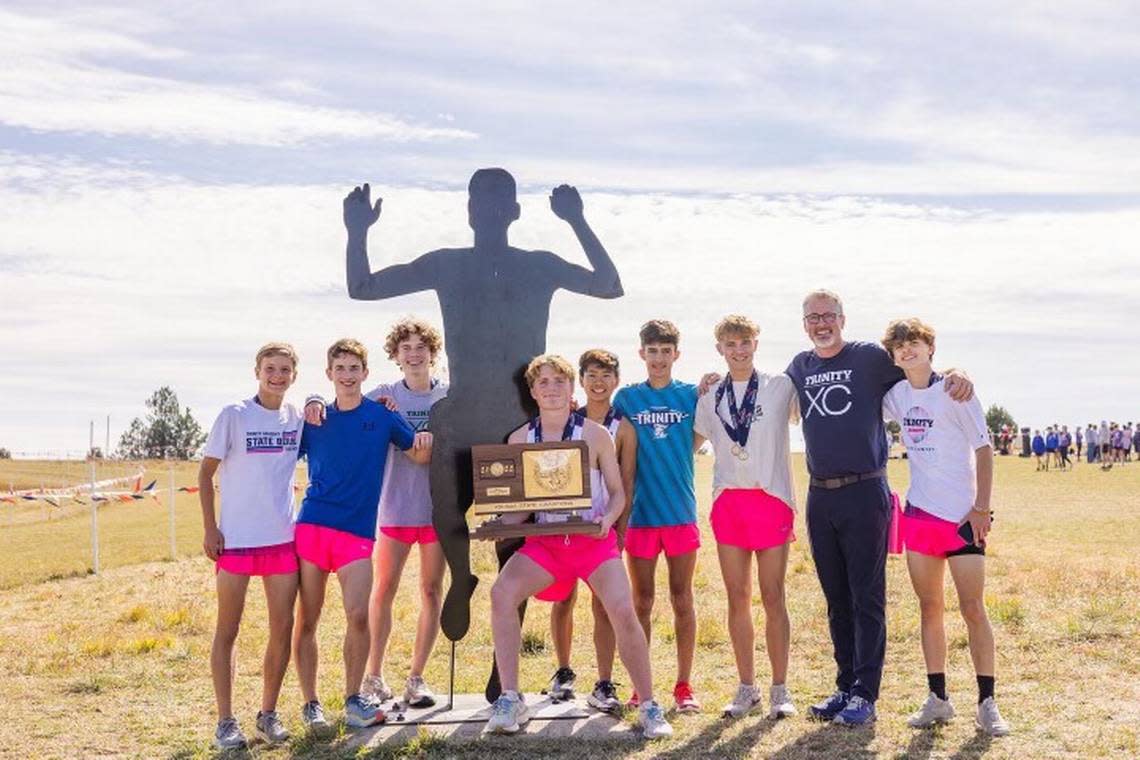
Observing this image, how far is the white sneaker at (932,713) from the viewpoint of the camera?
21.8 feet

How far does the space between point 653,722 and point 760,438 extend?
5.13 ft

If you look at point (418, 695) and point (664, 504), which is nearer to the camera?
point (664, 504)

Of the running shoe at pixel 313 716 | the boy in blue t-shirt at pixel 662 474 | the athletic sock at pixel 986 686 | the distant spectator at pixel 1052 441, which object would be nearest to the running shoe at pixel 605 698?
the boy in blue t-shirt at pixel 662 474

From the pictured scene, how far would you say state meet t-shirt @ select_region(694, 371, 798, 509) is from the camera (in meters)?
6.50

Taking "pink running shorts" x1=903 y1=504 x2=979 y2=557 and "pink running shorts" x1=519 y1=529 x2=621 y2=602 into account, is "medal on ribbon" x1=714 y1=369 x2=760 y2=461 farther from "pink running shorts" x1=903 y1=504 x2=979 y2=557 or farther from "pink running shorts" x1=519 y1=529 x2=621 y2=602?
"pink running shorts" x1=903 y1=504 x2=979 y2=557

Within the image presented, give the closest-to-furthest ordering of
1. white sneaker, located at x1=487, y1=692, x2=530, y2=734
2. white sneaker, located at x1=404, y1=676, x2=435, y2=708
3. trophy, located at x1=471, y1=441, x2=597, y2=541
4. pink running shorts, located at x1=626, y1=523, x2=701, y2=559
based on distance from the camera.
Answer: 1. trophy, located at x1=471, y1=441, x2=597, y2=541
2. white sneaker, located at x1=487, y1=692, x2=530, y2=734
3. pink running shorts, located at x1=626, y1=523, x2=701, y2=559
4. white sneaker, located at x1=404, y1=676, x2=435, y2=708

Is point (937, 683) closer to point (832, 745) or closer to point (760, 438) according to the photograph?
point (832, 745)

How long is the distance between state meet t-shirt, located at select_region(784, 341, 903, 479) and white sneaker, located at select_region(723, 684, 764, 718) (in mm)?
1302

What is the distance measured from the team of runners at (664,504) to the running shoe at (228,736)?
0.5 inches

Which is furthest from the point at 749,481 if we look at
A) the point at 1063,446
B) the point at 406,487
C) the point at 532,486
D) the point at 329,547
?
the point at 1063,446

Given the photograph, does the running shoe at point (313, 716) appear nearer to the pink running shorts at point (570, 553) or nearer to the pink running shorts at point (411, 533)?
the pink running shorts at point (411, 533)

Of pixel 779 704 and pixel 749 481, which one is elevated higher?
pixel 749 481

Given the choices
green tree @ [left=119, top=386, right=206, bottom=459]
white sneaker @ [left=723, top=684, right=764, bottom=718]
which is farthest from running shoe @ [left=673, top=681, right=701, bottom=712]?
green tree @ [left=119, top=386, right=206, bottom=459]

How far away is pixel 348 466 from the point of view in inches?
252
